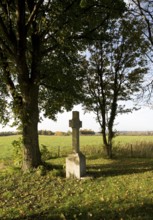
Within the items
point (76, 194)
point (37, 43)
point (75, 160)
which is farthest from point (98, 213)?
point (37, 43)

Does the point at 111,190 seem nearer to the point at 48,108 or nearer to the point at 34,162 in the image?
the point at 34,162

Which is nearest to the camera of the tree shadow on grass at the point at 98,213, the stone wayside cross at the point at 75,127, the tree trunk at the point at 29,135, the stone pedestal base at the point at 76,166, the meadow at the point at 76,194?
the tree shadow on grass at the point at 98,213

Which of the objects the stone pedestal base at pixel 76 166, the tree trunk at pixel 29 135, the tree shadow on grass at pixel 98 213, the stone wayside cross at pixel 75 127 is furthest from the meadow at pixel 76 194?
the stone wayside cross at pixel 75 127

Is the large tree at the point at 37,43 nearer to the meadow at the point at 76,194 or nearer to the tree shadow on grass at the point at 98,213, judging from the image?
the meadow at the point at 76,194

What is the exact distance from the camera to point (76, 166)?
43.5 ft

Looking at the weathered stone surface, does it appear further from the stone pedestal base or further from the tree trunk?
the tree trunk

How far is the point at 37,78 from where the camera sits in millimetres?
15297

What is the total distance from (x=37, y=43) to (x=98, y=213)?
9.94 metres

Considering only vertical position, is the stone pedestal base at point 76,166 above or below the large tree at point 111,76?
below

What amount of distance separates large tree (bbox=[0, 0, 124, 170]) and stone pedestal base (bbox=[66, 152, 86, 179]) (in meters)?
2.20

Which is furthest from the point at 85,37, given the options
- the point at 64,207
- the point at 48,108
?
the point at 64,207

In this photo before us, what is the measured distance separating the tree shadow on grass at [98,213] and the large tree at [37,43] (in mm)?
6378

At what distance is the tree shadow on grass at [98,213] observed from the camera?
26.2ft

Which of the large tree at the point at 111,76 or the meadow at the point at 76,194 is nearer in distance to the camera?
the meadow at the point at 76,194
